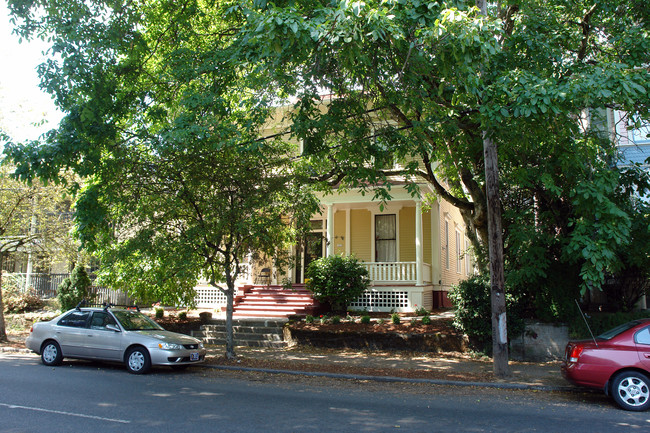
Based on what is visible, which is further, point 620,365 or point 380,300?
point 380,300

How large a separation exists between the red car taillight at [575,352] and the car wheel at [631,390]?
0.62 meters

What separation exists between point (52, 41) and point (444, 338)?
464 inches

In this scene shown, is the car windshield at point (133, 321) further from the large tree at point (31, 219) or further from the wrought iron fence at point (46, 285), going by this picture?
the wrought iron fence at point (46, 285)

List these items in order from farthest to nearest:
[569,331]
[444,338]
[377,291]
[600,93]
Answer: [377,291]
[444,338]
[569,331]
[600,93]

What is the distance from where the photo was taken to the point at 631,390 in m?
7.86

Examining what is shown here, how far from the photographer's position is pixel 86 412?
7145 millimetres

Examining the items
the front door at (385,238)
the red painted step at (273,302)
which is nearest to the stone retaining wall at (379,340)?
the red painted step at (273,302)

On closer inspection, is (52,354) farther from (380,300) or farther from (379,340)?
(380,300)

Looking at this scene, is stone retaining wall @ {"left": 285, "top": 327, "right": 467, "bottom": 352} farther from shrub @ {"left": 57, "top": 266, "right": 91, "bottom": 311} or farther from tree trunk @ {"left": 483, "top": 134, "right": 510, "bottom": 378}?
shrub @ {"left": 57, "top": 266, "right": 91, "bottom": 311}

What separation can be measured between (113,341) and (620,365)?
398 inches

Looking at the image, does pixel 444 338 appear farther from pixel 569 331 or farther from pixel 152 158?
pixel 152 158

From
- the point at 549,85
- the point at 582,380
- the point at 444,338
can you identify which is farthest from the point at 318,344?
the point at 549,85

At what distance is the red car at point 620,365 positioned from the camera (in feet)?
25.6

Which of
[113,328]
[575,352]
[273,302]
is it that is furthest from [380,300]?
[575,352]
